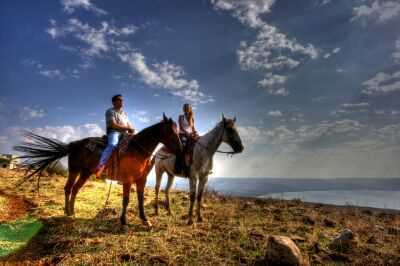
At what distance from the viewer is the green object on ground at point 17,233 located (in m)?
5.79

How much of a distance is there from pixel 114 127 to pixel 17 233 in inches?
146

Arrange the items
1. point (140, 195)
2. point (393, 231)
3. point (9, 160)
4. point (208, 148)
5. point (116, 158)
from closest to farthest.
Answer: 1. point (9, 160)
2. point (116, 158)
3. point (140, 195)
4. point (208, 148)
5. point (393, 231)

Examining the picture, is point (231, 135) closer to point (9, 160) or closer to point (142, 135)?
point (142, 135)

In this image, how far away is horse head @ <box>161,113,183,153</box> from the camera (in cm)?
749

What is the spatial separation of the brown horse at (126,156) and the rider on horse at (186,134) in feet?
4.57

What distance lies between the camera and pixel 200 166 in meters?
9.19

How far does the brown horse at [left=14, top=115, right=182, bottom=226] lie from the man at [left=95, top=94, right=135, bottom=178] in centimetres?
46

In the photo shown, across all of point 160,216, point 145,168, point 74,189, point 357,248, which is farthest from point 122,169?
point 357,248

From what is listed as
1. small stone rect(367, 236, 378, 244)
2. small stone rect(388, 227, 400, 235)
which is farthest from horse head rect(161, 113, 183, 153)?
small stone rect(388, 227, 400, 235)

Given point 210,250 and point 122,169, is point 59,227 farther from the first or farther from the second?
point 210,250

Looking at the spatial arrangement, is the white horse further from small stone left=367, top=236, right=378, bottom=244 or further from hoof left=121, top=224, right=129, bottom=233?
small stone left=367, top=236, right=378, bottom=244

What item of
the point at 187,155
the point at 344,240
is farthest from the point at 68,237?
the point at 344,240

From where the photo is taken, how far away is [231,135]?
30.5 feet

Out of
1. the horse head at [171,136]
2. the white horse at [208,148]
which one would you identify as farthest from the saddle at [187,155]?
the horse head at [171,136]
